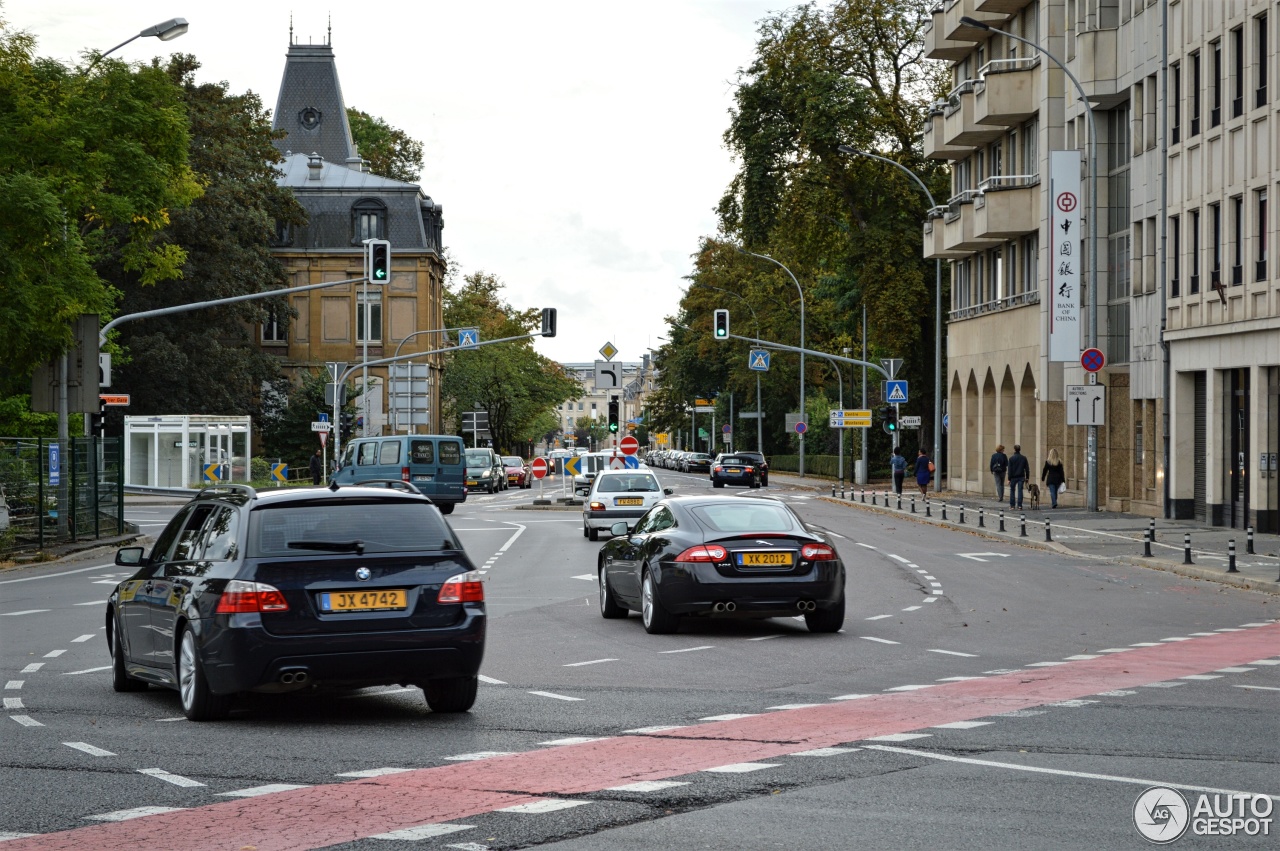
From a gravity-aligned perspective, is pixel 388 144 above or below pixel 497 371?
above

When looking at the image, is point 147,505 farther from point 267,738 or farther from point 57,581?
point 267,738

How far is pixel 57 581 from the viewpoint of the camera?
83.7 feet

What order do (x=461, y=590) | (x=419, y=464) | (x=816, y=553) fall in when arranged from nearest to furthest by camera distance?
(x=461, y=590), (x=816, y=553), (x=419, y=464)

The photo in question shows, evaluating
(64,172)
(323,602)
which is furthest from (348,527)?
(64,172)

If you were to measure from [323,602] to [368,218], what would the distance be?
79.5m

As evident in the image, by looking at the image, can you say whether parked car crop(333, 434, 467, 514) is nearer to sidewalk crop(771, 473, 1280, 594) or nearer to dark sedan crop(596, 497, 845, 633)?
sidewalk crop(771, 473, 1280, 594)

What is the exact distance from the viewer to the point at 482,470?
73.6 m

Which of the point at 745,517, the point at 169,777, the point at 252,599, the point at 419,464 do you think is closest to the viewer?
the point at 169,777

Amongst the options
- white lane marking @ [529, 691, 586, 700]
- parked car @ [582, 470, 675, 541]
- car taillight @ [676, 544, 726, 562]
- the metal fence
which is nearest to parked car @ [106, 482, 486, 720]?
white lane marking @ [529, 691, 586, 700]

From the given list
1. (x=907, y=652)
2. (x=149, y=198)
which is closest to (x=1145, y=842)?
(x=907, y=652)


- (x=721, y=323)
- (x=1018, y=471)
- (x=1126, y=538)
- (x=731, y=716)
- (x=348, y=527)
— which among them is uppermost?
(x=721, y=323)

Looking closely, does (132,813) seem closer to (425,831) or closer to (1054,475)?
(425,831)

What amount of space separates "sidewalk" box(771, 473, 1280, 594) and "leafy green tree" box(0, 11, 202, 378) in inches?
723

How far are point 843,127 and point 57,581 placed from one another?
41.3 metres
